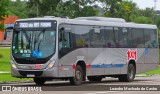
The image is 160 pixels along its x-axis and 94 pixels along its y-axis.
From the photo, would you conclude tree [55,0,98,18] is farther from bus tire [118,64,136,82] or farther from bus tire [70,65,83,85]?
bus tire [70,65,83,85]

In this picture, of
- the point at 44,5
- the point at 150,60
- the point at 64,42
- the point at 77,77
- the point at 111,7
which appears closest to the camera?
the point at 64,42

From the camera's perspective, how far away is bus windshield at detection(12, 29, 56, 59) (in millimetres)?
28359

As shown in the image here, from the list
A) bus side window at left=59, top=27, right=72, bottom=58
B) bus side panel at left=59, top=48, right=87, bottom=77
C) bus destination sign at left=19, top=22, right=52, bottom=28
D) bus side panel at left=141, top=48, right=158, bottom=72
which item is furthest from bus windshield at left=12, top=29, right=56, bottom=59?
bus side panel at left=141, top=48, right=158, bottom=72

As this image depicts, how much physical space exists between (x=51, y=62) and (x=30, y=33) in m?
1.72

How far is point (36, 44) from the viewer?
93.2 ft

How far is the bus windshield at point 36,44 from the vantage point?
28.4m

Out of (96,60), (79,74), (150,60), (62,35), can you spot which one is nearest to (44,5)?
(150,60)

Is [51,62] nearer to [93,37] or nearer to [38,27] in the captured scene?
[38,27]

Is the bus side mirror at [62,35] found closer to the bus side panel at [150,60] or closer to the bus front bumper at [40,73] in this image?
the bus front bumper at [40,73]

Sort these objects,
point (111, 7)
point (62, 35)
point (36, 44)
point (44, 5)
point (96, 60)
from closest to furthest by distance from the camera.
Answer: point (36, 44)
point (62, 35)
point (96, 60)
point (44, 5)
point (111, 7)

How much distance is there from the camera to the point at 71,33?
Answer: 2942 centimetres

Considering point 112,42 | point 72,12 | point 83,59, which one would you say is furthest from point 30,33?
point 72,12

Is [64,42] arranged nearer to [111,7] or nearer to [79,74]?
[79,74]

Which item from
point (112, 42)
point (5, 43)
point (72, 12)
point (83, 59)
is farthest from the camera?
point (5, 43)
